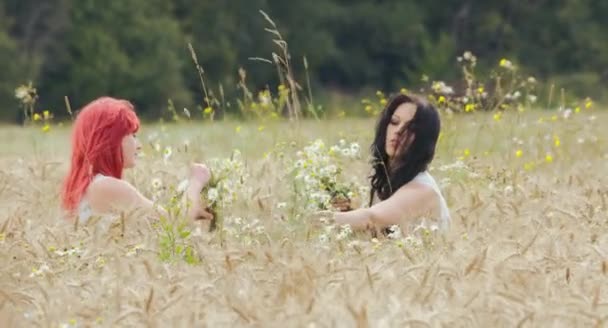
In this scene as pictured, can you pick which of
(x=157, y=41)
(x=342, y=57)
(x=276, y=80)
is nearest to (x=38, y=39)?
(x=157, y=41)

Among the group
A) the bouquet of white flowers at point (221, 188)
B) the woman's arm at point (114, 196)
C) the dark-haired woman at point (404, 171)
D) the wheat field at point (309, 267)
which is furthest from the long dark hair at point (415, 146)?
the woman's arm at point (114, 196)

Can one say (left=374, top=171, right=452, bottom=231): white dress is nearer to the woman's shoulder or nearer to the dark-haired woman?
the dark-haired woman

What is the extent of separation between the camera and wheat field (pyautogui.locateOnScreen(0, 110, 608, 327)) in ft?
18.6

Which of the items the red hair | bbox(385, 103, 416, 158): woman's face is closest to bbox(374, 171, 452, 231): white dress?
bbox(385, 103, 416, 158): woman's face

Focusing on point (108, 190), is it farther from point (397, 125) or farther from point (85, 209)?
point (397, 125)

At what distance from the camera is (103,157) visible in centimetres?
848

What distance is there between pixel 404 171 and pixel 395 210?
266 mm

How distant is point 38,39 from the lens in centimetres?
4678

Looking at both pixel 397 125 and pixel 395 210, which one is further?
pixel 397 125

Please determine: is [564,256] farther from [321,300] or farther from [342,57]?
[342,57]

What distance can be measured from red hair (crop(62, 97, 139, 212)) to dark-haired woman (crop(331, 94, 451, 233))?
4.04ft

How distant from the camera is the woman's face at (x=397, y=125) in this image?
8406 mm

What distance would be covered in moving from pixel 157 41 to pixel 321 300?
4210 cm

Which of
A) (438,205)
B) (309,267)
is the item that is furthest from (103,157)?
(309,267)
